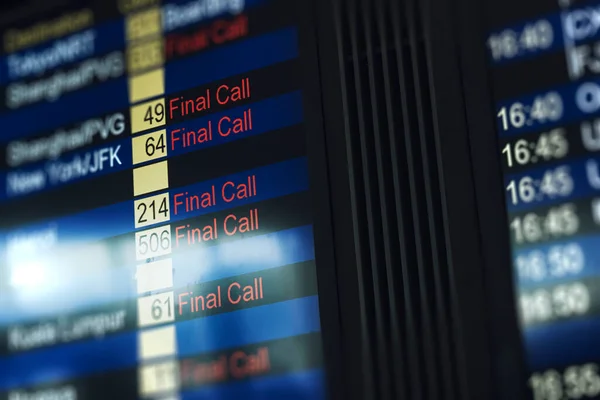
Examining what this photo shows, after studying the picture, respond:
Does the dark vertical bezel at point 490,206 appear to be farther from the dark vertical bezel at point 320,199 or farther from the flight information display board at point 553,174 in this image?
the dark vertical bezel at point 320,199

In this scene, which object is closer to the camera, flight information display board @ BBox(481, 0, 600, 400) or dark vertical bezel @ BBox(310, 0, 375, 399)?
flight information display board @ BBox(481, 0, 600, 400)

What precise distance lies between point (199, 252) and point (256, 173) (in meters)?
0.25

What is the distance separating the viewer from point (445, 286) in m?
2.36

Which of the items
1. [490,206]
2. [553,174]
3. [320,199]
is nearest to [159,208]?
[320,199]

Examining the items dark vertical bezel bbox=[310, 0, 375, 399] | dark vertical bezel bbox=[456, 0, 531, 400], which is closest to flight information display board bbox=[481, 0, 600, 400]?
dark vertical bezel bbox=[456, 0, 531, 400]

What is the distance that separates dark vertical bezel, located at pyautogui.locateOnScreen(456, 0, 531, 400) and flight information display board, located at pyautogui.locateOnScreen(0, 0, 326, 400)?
1.43 ft

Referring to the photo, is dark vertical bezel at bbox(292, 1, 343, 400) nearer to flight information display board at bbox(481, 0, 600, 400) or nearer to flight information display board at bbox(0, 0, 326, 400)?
flight information display board at bbox(0, 0, 326, 400)

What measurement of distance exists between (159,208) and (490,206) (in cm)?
92

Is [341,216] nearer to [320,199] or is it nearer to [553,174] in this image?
[320,199]

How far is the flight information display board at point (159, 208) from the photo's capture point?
260 cm

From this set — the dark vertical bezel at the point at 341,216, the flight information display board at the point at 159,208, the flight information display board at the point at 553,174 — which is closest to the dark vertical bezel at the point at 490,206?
the flight information display board at the point at 553,174

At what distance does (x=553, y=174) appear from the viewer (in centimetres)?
231

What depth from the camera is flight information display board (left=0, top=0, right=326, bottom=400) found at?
260 centimetres

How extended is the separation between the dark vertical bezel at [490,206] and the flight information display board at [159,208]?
1.43ft
